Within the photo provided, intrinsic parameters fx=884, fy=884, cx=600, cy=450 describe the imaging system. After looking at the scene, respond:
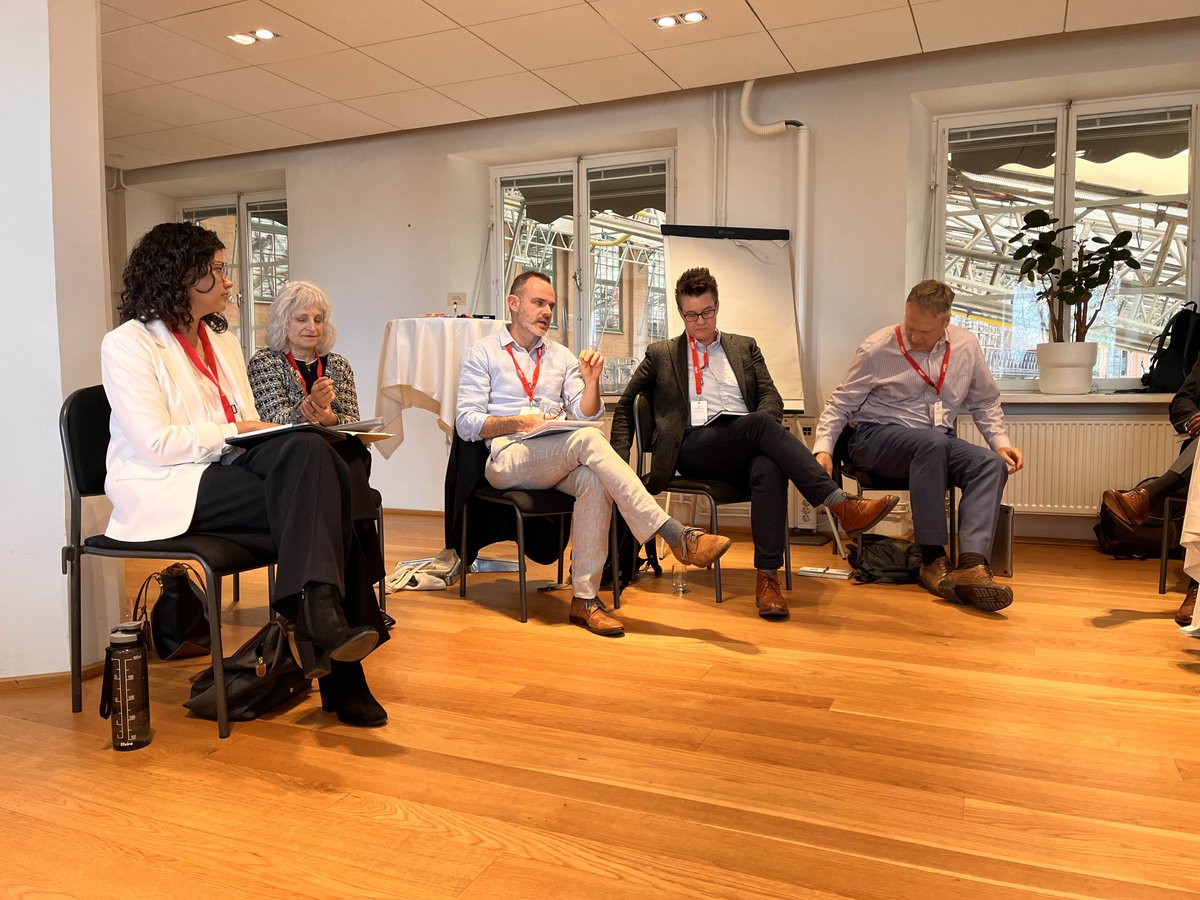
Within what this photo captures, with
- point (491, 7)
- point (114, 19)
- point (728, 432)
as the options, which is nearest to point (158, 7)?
point (114, 19)

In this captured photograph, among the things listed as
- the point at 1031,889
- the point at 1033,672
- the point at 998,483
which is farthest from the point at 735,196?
the point at 1031,889

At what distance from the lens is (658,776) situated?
1756mm

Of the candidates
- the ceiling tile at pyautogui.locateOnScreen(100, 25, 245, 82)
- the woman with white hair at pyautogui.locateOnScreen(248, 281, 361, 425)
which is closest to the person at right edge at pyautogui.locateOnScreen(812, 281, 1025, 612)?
the woman with white hair at pyautogui.locateOnScreen(248, 281, 361, 425)

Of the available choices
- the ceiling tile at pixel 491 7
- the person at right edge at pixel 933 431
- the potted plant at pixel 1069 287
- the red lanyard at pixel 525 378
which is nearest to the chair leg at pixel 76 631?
the red lanyard at pixel 525 378

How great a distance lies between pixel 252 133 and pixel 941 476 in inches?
193

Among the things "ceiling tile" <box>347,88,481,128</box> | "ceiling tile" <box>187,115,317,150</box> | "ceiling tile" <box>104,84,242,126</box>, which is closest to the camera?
"ceiling tile" <box>104,84,242,126</box>

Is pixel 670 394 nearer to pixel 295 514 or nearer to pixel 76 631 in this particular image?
pixel 295 514

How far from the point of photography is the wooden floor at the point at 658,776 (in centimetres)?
139

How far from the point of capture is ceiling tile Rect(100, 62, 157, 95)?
4.68m

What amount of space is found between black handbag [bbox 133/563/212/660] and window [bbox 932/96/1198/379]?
4.31 m

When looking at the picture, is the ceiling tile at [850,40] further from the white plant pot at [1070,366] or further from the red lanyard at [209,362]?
the red lanyard at [209,362]

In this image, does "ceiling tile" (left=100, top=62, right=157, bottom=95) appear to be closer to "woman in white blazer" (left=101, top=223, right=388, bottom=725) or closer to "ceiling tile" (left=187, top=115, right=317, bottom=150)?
"ceiling tile" (left=187, top=115, right=317, bottom=150)

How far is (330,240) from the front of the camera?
6406 millimetres

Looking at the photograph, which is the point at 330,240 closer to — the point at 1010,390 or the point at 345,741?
the point at 1010,390
